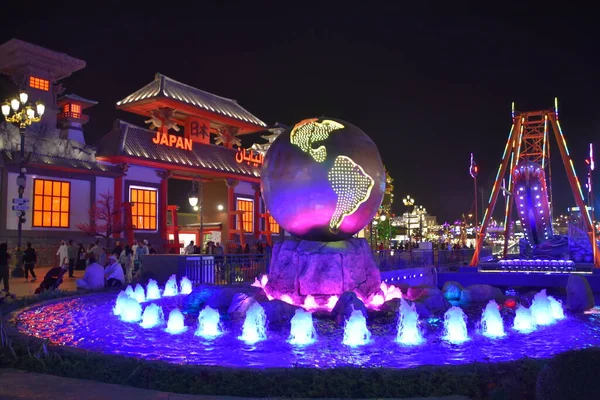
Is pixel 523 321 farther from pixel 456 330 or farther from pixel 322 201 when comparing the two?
pixel 322 201

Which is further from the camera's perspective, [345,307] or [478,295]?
[478,295]

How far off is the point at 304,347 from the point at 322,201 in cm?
395

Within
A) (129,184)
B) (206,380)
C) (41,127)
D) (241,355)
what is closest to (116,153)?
(129,184)

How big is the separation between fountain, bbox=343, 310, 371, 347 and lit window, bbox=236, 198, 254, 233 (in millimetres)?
33333

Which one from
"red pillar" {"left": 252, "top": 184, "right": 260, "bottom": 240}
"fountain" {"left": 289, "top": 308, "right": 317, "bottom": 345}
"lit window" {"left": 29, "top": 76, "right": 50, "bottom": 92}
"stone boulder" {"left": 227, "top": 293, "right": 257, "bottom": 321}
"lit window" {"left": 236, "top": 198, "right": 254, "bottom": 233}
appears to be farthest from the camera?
"red pillar" {"left": 252, "top": 184, "right": 260, "bottom": 240}

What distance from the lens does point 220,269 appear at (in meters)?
17.7

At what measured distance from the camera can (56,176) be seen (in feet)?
98.7

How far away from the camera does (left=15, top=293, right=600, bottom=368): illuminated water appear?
314 inches

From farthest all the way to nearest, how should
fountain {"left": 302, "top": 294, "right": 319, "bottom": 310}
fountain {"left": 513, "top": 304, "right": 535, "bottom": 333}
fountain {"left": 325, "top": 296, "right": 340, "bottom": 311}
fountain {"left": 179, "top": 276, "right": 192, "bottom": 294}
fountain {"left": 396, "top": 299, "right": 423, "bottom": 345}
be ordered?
fountain {"left": 179, "top": 276, "right": 192, "bottom": 294} < fountain {"left": 302, "top": 294, "right": 319, "bottom": 310} < fountain {"left": 325, "top": 296, "right": 340, "bottom": 311} < fountain {"left": 513, "top": 304, "right": 535, "bottom": 333} < fountain {"left": 396, "top": 299, "right": 423, "bottom": 345}

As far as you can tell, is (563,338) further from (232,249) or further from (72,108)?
(72,108)

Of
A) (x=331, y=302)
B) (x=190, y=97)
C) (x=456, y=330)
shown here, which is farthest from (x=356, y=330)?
(x=190, y=97)

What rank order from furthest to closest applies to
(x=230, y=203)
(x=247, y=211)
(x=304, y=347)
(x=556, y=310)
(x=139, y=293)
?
(x=247, y=211) → (x=230, y=203) → (x=139, y=293) → (x=556, y=310) → (x=304, y=347)

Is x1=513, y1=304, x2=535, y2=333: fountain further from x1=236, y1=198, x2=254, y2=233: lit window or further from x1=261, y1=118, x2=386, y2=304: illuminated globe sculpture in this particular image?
x1=236, y1=198, x2=254, y2=233: lit window

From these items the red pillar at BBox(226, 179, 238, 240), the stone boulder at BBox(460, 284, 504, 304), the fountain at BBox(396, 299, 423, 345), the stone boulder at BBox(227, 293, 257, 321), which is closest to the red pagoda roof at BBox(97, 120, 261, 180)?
the red pillar at BBox(226, 179, 238, 240)
